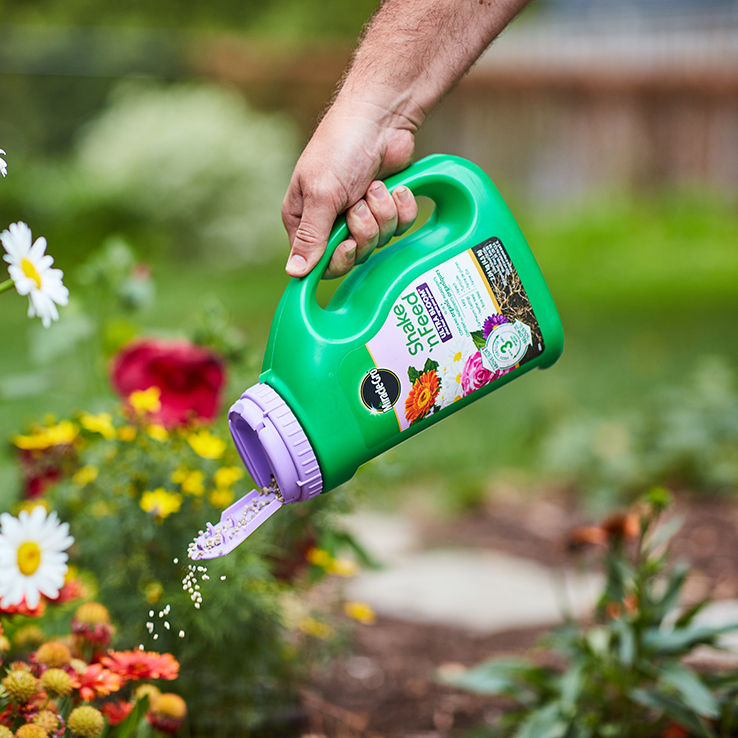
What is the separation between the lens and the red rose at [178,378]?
1506 mm

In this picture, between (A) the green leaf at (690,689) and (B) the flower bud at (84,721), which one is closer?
(B) the flower bud at (84,721)

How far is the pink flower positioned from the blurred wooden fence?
234 inches

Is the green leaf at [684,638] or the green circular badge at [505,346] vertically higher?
the green circular badge at [505,346]

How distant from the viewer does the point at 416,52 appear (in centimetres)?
114

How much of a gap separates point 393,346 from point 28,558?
18.8 inches

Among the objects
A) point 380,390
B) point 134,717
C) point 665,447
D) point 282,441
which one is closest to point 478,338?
point 380,390

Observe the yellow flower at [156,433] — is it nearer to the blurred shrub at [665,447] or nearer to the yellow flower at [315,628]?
the yellow flower at [315,628]

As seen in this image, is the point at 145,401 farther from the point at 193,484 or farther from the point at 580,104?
the point at 580,104

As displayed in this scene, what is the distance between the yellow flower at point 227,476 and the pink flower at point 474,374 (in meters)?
0.43

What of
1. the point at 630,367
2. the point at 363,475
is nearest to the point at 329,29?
the point at 630,367

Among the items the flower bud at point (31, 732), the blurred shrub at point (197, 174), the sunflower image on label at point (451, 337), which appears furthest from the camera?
the blurred shrub at point (197, 174)

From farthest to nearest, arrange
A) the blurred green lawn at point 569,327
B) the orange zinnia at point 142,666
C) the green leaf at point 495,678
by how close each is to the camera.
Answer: the blurred green lawn at point 569,327 < the green leaf at point 495,678 < the orange zinnia at point 142,666

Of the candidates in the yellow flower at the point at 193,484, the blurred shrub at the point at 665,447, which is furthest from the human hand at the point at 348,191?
the blurred shrub at the point at 665,447

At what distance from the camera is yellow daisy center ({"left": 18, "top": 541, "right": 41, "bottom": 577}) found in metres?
0.90
